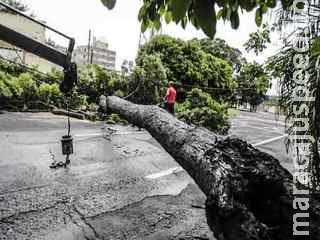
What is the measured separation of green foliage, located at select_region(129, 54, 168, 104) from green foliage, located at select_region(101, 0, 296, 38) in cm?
1054

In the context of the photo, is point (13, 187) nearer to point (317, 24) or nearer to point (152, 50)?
point (317, 24)

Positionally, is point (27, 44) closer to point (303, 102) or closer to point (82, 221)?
point (82, 221)

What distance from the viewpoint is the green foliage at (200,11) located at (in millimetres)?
1257

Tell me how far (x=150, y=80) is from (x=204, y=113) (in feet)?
11.3

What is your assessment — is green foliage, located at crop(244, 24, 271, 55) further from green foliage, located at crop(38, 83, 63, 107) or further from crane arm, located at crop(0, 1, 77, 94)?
green foliage, located at crop(38, 83, 63, 107)

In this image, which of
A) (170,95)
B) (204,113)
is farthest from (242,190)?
(170,95)

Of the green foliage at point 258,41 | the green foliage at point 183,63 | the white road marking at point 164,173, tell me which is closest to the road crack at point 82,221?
the white road marking at point 164,173

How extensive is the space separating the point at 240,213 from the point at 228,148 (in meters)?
0.84

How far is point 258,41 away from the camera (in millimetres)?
3572

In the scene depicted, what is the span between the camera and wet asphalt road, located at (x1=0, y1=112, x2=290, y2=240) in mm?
3334

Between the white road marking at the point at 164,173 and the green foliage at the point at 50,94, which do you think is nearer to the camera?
the white road marking at the point at 164,173

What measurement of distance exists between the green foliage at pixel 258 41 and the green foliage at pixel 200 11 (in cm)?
85

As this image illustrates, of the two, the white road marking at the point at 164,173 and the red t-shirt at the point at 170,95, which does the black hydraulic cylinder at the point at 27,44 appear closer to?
the white road marking at the point at 164,173

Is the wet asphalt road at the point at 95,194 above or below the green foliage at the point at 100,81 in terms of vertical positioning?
below
